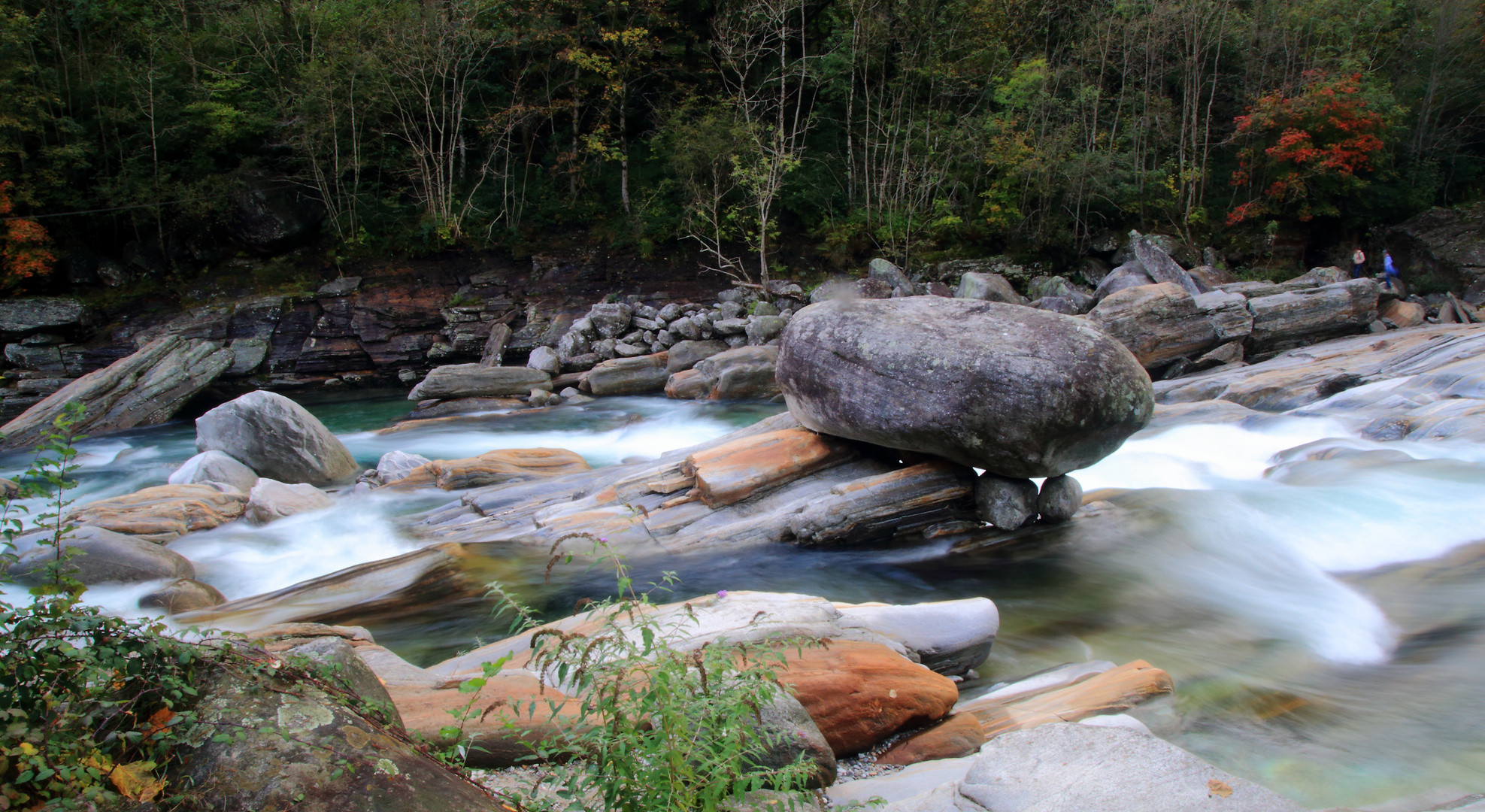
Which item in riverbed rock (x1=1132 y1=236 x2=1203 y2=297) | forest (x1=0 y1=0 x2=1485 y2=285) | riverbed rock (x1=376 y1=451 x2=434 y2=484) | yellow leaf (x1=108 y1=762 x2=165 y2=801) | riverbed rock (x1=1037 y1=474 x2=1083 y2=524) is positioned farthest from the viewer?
forest (x1=0 y1=0 x2=1485 y2=285)

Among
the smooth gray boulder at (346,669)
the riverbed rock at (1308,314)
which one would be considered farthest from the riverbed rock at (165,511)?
the riverbed rock at (1308,314)

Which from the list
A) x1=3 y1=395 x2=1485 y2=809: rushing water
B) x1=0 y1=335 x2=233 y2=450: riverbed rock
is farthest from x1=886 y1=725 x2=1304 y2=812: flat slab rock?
x1=0 y1=335 x2=233 y2=450: riverbed rock

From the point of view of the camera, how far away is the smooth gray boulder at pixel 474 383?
1631cm

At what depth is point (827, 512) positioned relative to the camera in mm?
7160

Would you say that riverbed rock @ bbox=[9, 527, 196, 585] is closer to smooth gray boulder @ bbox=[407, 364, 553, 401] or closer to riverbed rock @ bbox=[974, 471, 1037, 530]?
riverbed rock @ bbox=[974, 471, 1037, 530]

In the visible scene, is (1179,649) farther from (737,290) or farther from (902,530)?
(737,290)

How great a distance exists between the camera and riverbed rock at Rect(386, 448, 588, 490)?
30.3 feet

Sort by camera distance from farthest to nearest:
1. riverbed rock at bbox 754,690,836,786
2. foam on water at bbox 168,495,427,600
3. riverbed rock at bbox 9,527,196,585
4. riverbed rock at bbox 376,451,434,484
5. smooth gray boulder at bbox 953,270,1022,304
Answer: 1. smooth gray boulder at bbox 953,270,1022,304
2. riverbed rock at bbox 376,451,434,484
3. foam on water at bbox 168,495,427,600
4. riverbed rock at bbox 9,527,196,585
5. riverbed rock at bbox 754,690,836,786

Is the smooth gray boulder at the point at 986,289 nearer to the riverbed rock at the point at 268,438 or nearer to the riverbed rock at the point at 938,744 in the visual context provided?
the riverbed rock at the point at 268,438

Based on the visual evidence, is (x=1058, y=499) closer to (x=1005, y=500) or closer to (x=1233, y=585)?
(x=1005, y=500)

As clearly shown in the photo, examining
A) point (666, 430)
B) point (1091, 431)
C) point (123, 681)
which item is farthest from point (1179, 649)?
point (666, 430)

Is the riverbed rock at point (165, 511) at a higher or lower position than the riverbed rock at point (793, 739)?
lower

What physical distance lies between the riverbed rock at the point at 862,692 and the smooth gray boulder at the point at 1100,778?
0.66 m

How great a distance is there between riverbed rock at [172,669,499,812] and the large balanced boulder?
5176 mm
